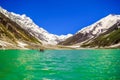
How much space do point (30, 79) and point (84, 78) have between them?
332 inches

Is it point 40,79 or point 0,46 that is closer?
point 40,79

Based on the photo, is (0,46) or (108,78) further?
(0,46)

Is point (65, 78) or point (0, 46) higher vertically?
point (0, 46)

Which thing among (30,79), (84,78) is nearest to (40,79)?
(30,79)

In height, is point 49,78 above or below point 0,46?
below

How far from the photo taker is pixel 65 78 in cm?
3953

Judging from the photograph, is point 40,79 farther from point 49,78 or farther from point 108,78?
point 108,78

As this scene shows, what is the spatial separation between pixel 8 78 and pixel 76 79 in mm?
10383

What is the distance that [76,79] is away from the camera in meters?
38.8

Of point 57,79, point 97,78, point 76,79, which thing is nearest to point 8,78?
point 57,79

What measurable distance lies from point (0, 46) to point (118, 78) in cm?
16484

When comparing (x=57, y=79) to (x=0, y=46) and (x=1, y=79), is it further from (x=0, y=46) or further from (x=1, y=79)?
(x=0, y=46)

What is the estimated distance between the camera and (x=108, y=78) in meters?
39.4

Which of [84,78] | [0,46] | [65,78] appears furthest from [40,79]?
[0,46]
